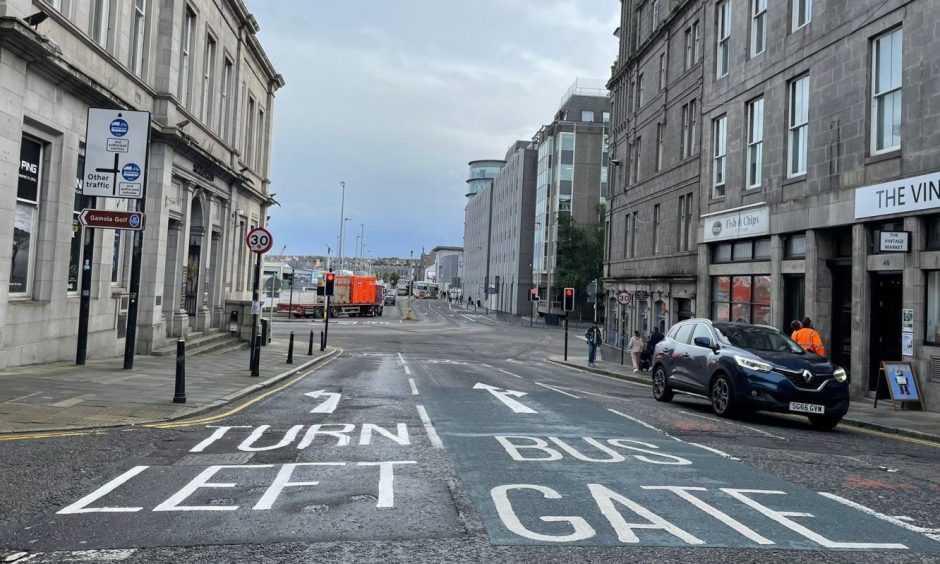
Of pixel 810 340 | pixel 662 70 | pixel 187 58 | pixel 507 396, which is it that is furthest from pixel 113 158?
pixel 662 70

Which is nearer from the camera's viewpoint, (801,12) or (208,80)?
(801,12)

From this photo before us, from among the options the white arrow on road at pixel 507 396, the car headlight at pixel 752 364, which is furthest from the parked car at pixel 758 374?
the white arrow on road at pixel 507 396

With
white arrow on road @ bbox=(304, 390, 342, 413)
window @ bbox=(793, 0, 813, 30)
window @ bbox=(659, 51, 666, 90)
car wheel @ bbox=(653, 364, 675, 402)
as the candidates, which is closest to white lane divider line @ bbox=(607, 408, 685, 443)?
car wheel @ bbox=(653, 364, 675, 402)

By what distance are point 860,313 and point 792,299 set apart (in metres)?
3.66

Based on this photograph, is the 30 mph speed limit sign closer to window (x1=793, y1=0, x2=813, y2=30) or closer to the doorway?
the doorway

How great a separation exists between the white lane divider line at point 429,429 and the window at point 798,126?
14103 mm

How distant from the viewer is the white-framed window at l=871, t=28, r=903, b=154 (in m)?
16.4

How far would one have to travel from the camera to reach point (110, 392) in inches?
467

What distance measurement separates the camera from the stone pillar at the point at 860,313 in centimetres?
1684

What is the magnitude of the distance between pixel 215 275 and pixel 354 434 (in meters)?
20.1

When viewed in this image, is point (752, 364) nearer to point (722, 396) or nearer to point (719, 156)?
point (722, 396)

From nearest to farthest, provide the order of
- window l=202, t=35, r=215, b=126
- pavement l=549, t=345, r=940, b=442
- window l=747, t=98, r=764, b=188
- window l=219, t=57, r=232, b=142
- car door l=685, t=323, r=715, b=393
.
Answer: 1. pavement l=549, t=345, r=940, b=442
2. car door l=685, t=323, r=715, b=393
3. window l=747, t=98, r=764, b=188
4. window l=202, t=35, r=215, b=126
5. window l=219, t=57, r=232, b=142

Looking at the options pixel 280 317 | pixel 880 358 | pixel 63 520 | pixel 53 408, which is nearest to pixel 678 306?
pixel 880 358

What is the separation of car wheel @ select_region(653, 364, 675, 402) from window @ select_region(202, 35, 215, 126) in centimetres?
1762
